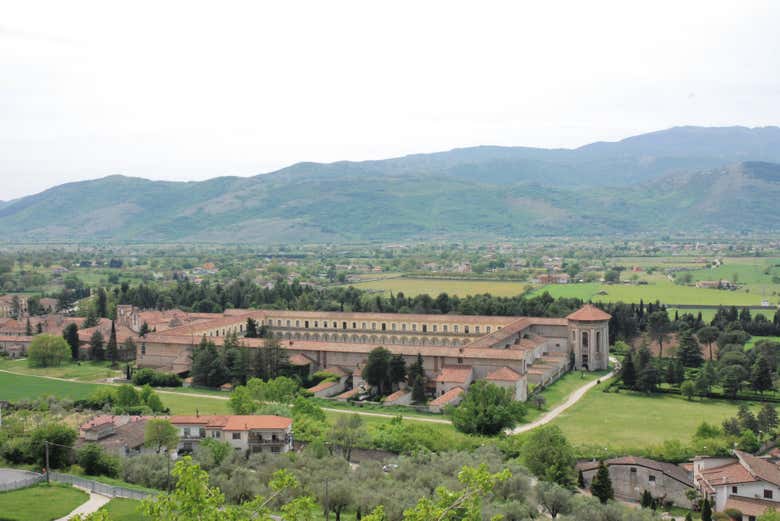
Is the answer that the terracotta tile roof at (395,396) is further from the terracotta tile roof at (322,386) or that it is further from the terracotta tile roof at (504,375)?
the terracotta tile roof at (504,375)

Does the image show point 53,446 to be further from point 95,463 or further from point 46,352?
point 46,352

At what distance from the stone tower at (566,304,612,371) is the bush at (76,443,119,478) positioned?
34.3m

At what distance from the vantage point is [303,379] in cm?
4872

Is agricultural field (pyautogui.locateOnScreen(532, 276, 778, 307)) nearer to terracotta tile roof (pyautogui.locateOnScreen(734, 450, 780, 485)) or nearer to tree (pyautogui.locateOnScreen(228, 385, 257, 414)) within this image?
tree (pyautogui.locateOnScreen(228, 385, 257, 414))

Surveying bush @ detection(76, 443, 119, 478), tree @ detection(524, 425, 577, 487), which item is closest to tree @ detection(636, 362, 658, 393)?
tree @ detection(524, 425, 577, 487)

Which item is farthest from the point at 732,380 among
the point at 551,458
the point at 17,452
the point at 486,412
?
the point at 17,452

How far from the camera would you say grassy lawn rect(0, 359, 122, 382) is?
51.1 meters

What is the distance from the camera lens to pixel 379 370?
4553 centimetres

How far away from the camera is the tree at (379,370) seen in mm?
45500

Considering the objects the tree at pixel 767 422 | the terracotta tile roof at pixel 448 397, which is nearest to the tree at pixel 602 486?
the tree at pixel 767 422

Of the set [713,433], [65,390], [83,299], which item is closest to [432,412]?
[713,433]

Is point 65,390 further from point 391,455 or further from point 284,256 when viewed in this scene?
point 284,256

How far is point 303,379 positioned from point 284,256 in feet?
424

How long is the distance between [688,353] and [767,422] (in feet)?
61.1
